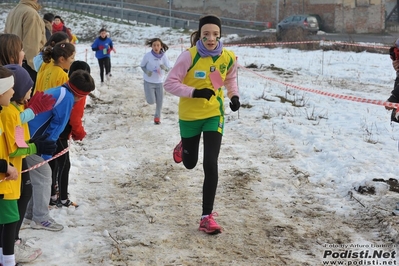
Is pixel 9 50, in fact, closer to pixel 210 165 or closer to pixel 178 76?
pixel 178 76

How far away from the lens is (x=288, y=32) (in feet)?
91.1

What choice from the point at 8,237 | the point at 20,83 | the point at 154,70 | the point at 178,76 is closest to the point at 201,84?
the point at 178,76

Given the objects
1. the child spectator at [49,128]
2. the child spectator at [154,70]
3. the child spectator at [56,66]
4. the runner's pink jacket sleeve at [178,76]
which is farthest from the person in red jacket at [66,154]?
the child spectator at [154,70]

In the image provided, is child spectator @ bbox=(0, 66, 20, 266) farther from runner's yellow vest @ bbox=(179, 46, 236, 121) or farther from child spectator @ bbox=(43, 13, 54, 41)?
child spectator @ bbox=(43, 13, 54, 41)

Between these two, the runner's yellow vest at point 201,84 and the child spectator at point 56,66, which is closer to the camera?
the runner's yellow vest at point 201,84

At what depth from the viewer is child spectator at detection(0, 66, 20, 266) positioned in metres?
3.51

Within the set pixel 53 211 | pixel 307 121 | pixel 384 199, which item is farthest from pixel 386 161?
pixel 53 211

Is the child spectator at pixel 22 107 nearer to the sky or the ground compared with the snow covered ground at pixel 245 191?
nearer to the sky

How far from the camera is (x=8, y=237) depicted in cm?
376

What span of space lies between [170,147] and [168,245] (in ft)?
11.8

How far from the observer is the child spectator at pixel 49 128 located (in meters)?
4.51

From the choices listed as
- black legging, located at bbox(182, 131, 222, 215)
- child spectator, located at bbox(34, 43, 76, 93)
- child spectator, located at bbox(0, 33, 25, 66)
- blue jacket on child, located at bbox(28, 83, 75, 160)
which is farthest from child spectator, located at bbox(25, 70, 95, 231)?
black legging, located at bbox(182, 131, 222, 215)

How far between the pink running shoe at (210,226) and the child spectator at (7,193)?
172 cm

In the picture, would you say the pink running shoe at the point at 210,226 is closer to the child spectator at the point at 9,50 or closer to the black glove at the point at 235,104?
the black glove at the point at 235,104
